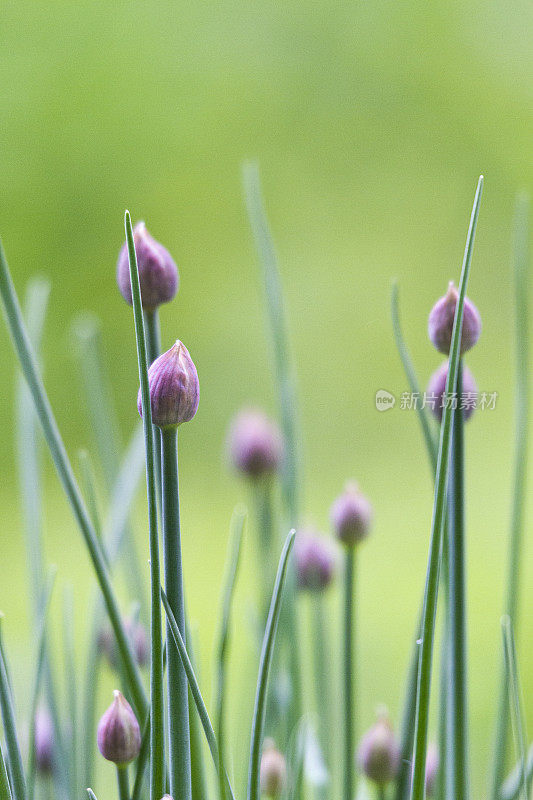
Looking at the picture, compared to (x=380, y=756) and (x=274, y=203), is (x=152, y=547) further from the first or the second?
(x=274, y=203)

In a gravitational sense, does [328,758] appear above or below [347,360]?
below

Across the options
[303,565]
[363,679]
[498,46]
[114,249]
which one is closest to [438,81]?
[498,46]

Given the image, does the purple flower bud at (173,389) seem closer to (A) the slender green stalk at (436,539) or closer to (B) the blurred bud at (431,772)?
(A) the slender green stalk at (436,539)

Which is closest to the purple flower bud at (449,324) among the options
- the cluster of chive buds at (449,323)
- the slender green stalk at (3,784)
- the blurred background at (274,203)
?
the cluster of chive buds at (449,323)

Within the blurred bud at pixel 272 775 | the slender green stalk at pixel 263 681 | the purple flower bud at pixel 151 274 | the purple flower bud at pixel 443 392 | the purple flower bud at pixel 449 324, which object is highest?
the purple flower bud at pixel 151 274

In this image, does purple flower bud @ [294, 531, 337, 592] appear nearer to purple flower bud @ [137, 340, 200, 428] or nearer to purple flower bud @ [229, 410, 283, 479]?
purple flower bud @ [229, 410, 283, 479]

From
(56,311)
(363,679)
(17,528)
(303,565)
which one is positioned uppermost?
(56,311)

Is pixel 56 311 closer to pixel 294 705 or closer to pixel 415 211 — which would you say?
pixel 415 211
